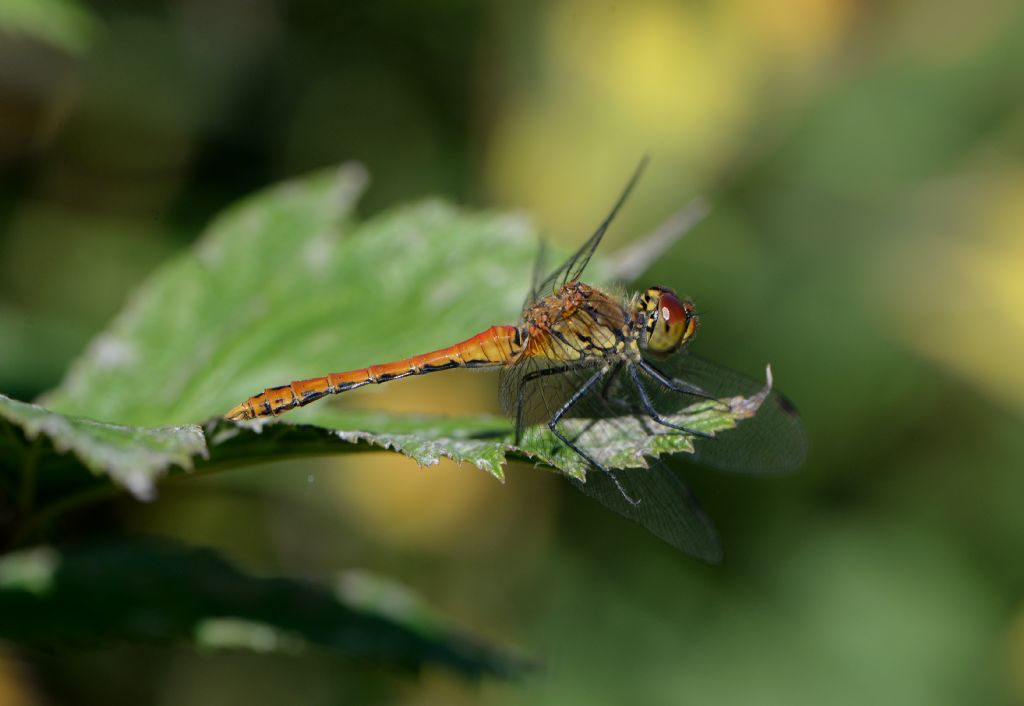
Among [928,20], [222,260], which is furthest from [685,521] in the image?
[928,20]

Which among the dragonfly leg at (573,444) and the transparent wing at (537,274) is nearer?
the dragonfly leg at (573,444)

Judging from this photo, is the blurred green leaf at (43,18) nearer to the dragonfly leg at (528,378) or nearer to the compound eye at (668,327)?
the dragonfly leg at (528,378)

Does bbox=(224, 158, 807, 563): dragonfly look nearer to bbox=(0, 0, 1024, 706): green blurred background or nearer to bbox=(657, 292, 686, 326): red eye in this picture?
bbox=(657, 292, 686, 326): red eye

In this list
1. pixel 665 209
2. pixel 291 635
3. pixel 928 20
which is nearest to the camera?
pixel 291 635

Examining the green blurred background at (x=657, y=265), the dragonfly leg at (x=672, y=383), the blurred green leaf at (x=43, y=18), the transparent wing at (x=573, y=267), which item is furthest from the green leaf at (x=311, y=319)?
the green blurred background at (x=657, y=265)

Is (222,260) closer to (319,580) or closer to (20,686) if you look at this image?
(319,580)

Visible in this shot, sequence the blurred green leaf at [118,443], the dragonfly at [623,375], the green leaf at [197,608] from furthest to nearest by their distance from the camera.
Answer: the dragonfly at [623,375] → the green leaf at [197,608] → the blurred green leaf at [118,443]
